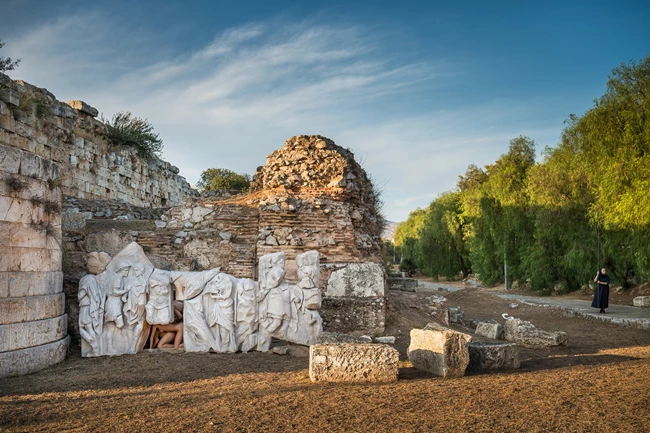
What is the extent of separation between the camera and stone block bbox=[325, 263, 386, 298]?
33.0 feet

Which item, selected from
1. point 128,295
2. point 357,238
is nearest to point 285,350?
point 128,295

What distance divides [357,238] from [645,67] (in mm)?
12075

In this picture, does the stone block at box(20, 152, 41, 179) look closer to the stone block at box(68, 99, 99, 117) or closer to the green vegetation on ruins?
Answer: the stone block at box(68, 99, 99, 117)

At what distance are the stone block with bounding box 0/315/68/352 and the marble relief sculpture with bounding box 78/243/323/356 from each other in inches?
19.5

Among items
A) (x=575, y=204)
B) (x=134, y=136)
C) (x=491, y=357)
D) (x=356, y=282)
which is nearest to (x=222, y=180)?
(x=134, y=136)

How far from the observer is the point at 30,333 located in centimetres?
710

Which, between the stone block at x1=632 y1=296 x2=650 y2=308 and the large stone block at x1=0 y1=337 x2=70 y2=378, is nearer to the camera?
the large stone block at x1=0 y1=337 x2=70 y2=378

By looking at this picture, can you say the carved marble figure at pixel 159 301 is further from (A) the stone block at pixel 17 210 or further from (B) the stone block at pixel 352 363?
(B) the stone block at pixel 352 363

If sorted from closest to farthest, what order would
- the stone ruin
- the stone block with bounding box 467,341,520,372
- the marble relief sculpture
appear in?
the stone block with bounding box 467,341,520,372
the marble relief sculpture
the stone ruin

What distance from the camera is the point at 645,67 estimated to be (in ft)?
54.2

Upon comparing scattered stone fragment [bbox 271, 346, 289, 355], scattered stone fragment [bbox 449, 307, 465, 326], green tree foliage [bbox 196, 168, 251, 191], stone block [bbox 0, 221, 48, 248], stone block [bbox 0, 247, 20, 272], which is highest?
green tree foliage [bbox 196, 168, 251, 191]

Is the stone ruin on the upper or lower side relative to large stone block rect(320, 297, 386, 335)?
upper

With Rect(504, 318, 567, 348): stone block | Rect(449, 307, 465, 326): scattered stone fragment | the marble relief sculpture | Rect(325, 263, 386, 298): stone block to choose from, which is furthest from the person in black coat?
the marble relief sculpture

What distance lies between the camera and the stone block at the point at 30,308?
6852mm
